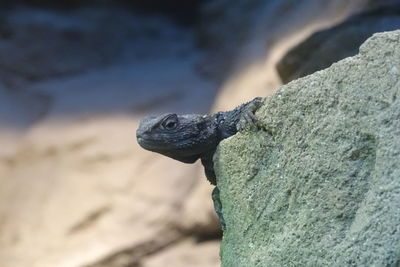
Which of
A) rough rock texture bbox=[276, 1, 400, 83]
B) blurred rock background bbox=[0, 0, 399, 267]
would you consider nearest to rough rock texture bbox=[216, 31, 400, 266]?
rough rock texture bbox=[276, 1, 400, 83]

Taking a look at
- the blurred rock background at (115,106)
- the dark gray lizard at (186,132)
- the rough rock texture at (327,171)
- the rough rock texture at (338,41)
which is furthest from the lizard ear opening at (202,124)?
the blurred rock background at (115,106)

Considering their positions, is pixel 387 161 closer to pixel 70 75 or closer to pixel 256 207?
pixel 256 207

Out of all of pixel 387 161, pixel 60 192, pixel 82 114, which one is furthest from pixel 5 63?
pixel 387 161

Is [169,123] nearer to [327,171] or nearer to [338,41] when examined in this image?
[327,171]

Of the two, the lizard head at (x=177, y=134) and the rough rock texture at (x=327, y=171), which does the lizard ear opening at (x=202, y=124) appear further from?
the rough rock texture at (x=327, y=171)

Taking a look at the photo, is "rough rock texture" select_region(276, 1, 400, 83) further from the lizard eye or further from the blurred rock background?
the lizard eye

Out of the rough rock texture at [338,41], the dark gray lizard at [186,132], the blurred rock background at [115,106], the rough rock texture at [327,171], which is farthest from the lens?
the blurred rock background at [115,106]
